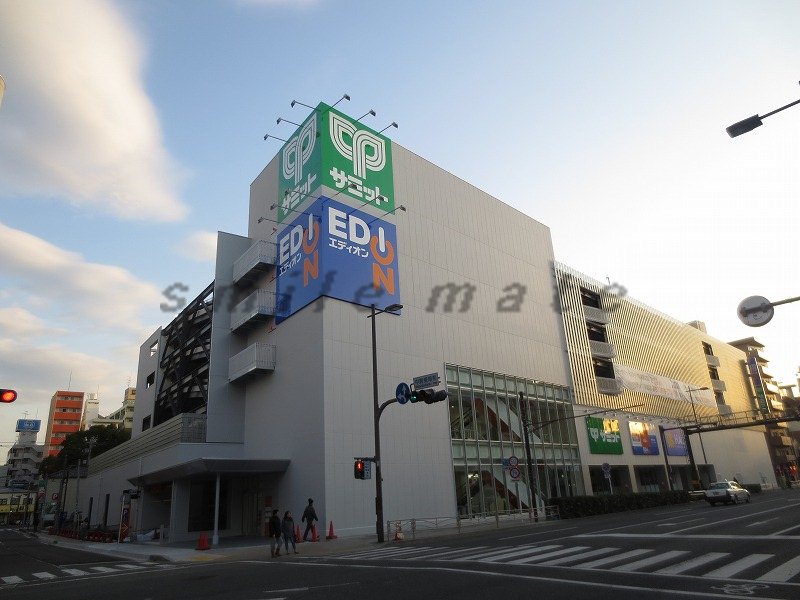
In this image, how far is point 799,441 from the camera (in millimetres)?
124375

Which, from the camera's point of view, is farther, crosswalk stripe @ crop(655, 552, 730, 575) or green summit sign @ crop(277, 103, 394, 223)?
green summit sign @ crop(277, 103, 394, 223)

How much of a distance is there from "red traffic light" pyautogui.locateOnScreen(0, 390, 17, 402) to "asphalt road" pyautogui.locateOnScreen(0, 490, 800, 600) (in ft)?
15.3

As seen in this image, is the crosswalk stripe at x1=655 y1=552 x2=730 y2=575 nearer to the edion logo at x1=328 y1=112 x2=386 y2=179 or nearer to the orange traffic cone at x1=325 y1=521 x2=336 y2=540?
the orange traffic cone at x1=325 y1=521 x2=336 y2=540

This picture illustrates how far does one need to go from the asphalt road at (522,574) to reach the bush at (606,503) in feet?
55.0

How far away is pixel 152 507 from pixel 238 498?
9.72 m

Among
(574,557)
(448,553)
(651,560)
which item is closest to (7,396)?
(448,553)

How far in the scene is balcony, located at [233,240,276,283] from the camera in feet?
119

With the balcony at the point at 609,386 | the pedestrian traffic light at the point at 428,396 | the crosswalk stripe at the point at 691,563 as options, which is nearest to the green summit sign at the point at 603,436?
the balcony at the point at 609,386

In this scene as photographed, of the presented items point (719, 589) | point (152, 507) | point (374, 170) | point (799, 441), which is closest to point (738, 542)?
point (719, 589)

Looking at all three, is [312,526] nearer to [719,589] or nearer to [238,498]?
[238,498]

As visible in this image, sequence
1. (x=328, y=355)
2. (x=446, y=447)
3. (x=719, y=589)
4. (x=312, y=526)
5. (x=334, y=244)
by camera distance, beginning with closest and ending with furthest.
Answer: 1. (x=719, y=589)
2. (x=312, y=526)
3. (x=328, y=355)
4. (x=334, y=244)
5. (x=446, y=447)

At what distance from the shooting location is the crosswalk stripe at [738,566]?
10.5 metres

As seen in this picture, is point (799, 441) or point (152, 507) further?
point (799, 441)

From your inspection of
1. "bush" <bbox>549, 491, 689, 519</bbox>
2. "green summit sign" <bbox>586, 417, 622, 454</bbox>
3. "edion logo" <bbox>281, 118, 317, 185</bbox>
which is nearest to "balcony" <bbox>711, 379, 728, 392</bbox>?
"green summit sign" <bbox>586, 417, 622, 454</bbox>
